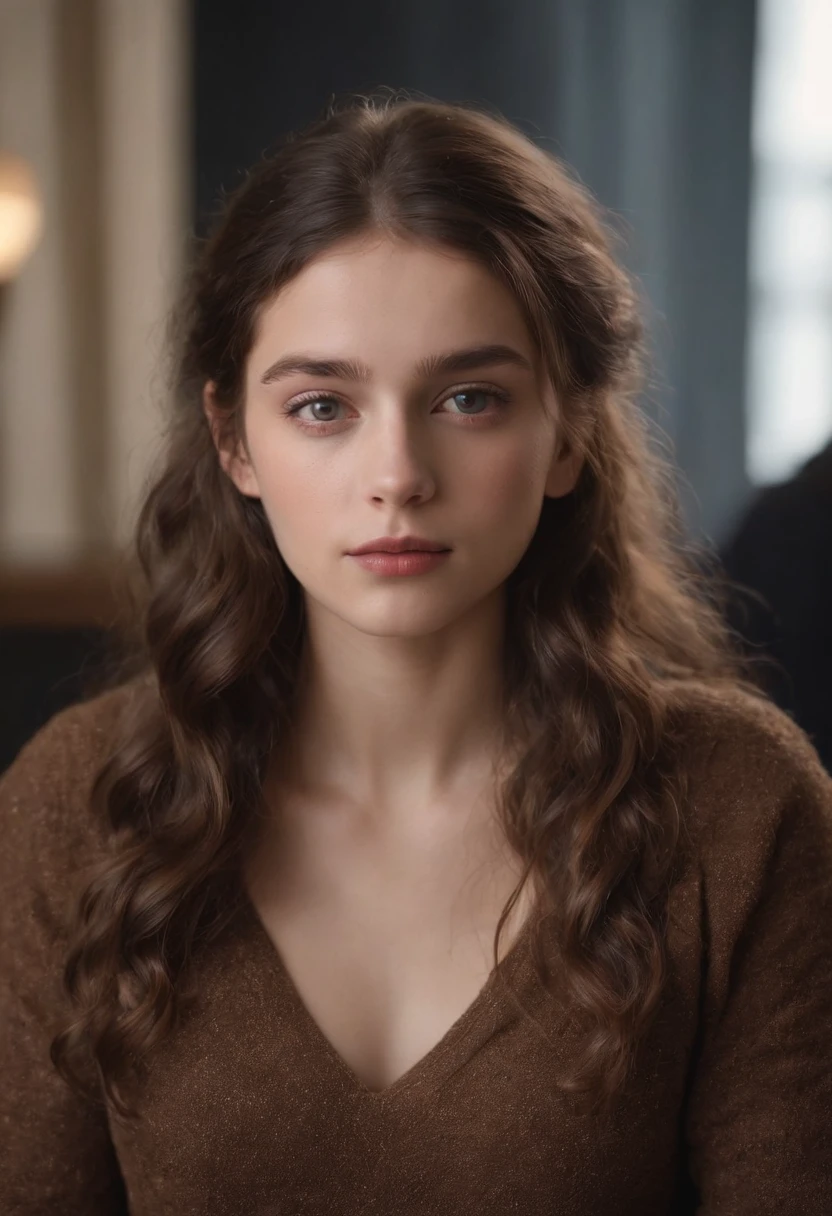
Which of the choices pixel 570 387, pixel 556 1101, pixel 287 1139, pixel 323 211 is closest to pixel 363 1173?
pixel 287 1139

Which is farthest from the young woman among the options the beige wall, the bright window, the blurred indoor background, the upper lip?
the beige wall

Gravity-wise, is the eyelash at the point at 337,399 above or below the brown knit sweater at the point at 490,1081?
above

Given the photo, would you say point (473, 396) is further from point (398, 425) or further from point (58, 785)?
point (58, 785)

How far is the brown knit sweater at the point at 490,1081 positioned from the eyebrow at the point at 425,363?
0.40m

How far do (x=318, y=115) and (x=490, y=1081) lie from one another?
195cm

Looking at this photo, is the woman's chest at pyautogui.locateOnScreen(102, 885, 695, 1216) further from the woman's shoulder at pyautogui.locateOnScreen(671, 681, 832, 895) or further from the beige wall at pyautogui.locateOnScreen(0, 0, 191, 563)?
the beige wall at pyautogui.locateOnScreen(0, 0, 191, 563)

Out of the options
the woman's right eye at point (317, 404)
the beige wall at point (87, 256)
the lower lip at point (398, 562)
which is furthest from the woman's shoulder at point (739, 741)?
the beige wall at point (87, 256)

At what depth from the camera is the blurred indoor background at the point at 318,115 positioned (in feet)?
9.61

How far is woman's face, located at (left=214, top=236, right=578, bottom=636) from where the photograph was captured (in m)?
1.22

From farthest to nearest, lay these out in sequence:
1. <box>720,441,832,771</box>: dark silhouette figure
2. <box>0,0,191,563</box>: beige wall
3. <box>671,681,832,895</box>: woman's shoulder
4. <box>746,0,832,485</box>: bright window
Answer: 1. <box>0,0,191,563</box>: beige wall
2. <box>746,0,832,485</box>: bright window
3. <box>720,441,832,771</box>: dark silhouette figure
4. <box>671,681,832,895</box>: woman's shoulder

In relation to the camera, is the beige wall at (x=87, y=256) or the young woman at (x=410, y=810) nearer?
the young woman at (x=410, y=810)

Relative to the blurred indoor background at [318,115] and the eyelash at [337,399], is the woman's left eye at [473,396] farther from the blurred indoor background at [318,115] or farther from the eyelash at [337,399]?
the blurred indoor background at [318,115]

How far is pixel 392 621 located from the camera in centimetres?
125

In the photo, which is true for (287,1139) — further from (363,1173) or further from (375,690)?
(375,690)
